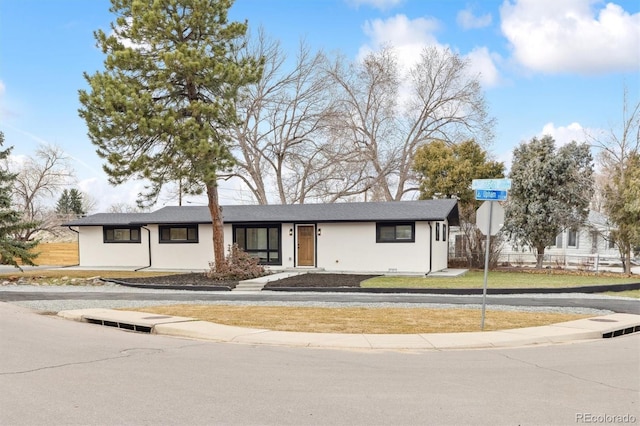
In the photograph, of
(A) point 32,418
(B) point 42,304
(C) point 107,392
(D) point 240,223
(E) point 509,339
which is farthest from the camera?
(D) point 240,223

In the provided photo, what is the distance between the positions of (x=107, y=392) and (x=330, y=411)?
257cm

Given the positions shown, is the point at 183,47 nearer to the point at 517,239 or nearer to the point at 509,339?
the point at 509,339

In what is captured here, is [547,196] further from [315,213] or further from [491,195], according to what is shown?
[491,195]

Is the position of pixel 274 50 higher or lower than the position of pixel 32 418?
higher

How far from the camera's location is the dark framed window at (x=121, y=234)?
89.8 feet

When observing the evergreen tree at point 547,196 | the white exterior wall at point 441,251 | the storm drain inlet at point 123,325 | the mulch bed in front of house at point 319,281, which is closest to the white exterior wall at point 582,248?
the evergreen tree at point 547,196

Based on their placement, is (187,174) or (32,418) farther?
(187,174)

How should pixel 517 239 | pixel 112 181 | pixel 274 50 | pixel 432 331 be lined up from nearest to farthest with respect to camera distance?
1. pixel 432 331
2. pixel 112 181
3. pixel 517 239
4. pixel 274 50

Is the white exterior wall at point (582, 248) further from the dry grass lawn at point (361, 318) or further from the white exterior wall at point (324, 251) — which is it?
the dry grass lawn at point (361, 318)

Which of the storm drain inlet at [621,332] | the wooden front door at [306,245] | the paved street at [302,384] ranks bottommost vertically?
the storm drain inlet at [621,332]

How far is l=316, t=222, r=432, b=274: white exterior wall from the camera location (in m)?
22.2

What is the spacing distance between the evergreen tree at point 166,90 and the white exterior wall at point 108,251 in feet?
26.4

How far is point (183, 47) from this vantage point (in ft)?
59.5

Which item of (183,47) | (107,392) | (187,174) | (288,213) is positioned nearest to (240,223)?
(288,213)
